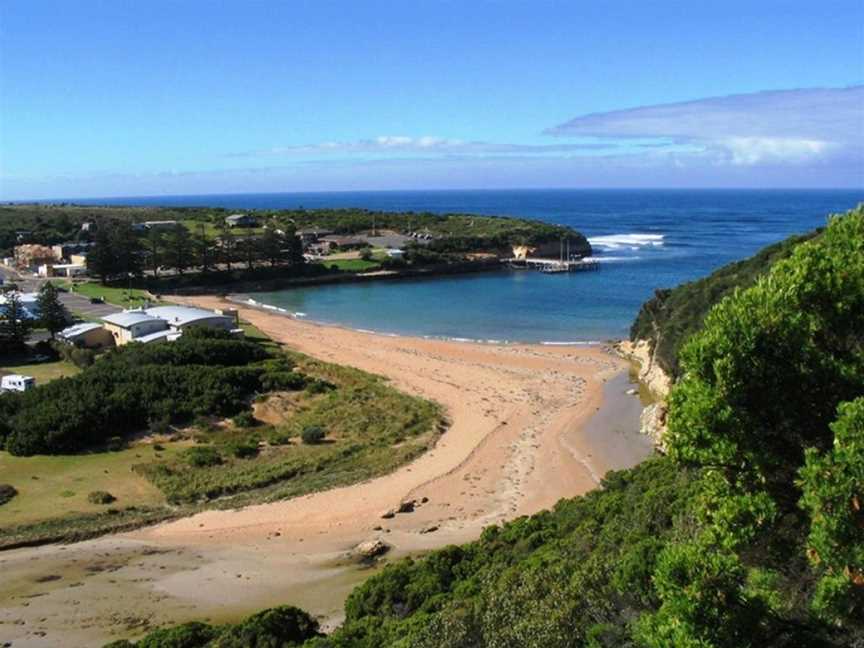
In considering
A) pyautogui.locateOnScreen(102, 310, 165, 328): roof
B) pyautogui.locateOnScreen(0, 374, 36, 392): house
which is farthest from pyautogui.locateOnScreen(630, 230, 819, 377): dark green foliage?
pyautogui.locateOnScreen(102, 310, 165, 328): roof

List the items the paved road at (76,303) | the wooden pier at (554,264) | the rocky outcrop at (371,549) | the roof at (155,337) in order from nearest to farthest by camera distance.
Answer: the rocky outcrop at (371,549) < the roof at (155,337) < the paved road at (76,303) < the wooden pier at (554,264)

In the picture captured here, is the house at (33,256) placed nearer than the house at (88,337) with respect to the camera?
No

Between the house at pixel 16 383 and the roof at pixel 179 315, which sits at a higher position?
the roof at pixel 179 315

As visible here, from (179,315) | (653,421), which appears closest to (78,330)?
(179,315)

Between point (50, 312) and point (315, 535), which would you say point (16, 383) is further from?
point (315, 535)

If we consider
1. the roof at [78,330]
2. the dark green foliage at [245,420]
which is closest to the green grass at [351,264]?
the roof at [78,330]

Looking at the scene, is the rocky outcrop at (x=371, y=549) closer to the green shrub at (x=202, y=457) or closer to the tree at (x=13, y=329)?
the green shrub at (x=202, y=457)
